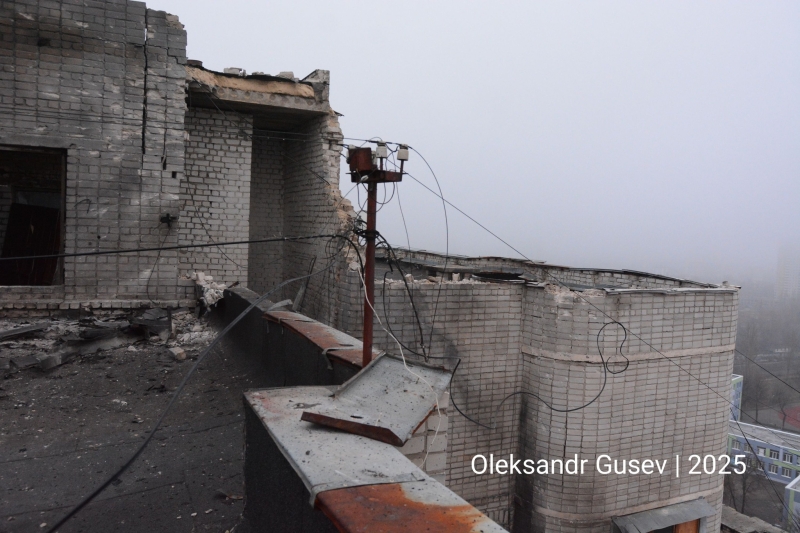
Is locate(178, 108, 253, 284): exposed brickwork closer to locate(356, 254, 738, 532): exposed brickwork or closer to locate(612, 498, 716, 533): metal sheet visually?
locate(356, 254, 738, 532): exposed brickwork

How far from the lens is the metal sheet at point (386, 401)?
2406 mm

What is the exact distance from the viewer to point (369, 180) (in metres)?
3.35

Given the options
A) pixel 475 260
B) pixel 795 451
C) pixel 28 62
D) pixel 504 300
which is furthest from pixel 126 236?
pixel 795 451

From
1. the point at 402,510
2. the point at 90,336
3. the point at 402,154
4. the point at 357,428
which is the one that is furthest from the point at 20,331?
the point at 402,510

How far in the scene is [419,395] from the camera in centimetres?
282

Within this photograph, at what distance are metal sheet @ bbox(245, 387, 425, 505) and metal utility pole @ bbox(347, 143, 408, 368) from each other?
685 mm

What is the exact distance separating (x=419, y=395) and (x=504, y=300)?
606 cm

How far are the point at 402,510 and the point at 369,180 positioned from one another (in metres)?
2.09

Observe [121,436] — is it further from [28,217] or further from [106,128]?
[28,217]

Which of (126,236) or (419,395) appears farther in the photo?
(126,236)

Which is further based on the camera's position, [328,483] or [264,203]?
[264,203]

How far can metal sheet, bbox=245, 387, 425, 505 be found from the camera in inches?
75.9

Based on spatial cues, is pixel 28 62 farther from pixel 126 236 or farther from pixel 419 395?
pixel 419 395

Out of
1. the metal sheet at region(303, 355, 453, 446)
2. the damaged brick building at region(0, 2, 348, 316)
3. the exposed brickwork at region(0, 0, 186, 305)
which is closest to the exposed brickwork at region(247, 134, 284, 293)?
the damaged brick building at region(0, 2, 348, 316)
